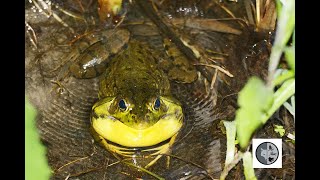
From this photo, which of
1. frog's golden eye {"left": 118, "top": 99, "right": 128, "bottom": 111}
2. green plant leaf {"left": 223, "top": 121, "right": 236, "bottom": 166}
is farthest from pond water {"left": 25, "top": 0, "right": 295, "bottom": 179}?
frog's golden eye {"left": 118, "top": 99, "right": 128, "bottom": 111}

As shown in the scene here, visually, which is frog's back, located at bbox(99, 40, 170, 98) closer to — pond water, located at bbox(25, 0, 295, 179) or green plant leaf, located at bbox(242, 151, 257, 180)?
pond water, located at bbox(25, 0, 295, 179)

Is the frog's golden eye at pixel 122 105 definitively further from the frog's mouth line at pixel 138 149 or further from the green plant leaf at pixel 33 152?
the green plant leaf at pixel 33 152

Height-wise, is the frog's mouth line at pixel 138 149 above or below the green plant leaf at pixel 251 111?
below

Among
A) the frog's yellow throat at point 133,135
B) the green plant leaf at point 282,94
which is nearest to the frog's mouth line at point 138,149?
the frog's yellow throat at point 133,135

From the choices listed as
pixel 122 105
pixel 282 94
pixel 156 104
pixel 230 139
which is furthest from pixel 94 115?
pixel 282 94

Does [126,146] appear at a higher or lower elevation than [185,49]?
lower

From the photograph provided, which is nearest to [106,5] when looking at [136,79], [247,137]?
[136,79]

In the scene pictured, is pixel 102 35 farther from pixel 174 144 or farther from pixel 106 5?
pixel 174 144
